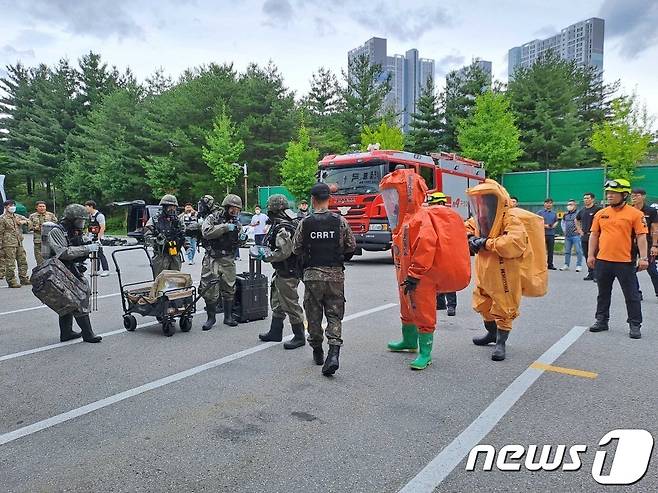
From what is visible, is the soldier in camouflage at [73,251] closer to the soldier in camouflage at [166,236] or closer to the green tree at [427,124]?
the soldier in camouflage at [166,236]

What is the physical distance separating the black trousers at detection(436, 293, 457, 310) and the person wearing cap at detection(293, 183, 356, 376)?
298 centimetres

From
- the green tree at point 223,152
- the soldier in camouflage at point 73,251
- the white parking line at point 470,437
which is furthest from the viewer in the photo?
the green tree at point 223,152

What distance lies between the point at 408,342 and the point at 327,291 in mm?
1223

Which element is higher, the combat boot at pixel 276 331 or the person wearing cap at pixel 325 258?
the person wearing cap at pixel 325 258

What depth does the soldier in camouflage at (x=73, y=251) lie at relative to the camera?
5.77m

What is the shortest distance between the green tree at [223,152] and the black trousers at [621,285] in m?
28.2

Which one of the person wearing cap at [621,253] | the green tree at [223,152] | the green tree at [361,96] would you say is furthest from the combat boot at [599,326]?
the green tree at [361,96]

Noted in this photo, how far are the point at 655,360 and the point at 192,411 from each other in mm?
4473

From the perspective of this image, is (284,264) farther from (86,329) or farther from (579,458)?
(579,458)

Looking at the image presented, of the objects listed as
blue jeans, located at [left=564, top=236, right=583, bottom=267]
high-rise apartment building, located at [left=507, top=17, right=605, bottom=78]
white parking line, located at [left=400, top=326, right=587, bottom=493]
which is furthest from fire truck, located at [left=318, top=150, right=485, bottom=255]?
high-rise apartment building, located at [left=507, top=17, right=605, bottom=78]

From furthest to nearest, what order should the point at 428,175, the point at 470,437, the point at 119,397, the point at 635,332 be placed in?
the point at 428,175
the point at 635,332
the point at 119,397
the point at 470,437

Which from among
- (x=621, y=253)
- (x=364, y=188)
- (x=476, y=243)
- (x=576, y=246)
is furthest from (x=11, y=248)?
(x=576, y=246)

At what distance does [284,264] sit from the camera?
5.64m

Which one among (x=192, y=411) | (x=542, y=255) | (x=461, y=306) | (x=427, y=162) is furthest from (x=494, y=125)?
(x=192, y=411)
